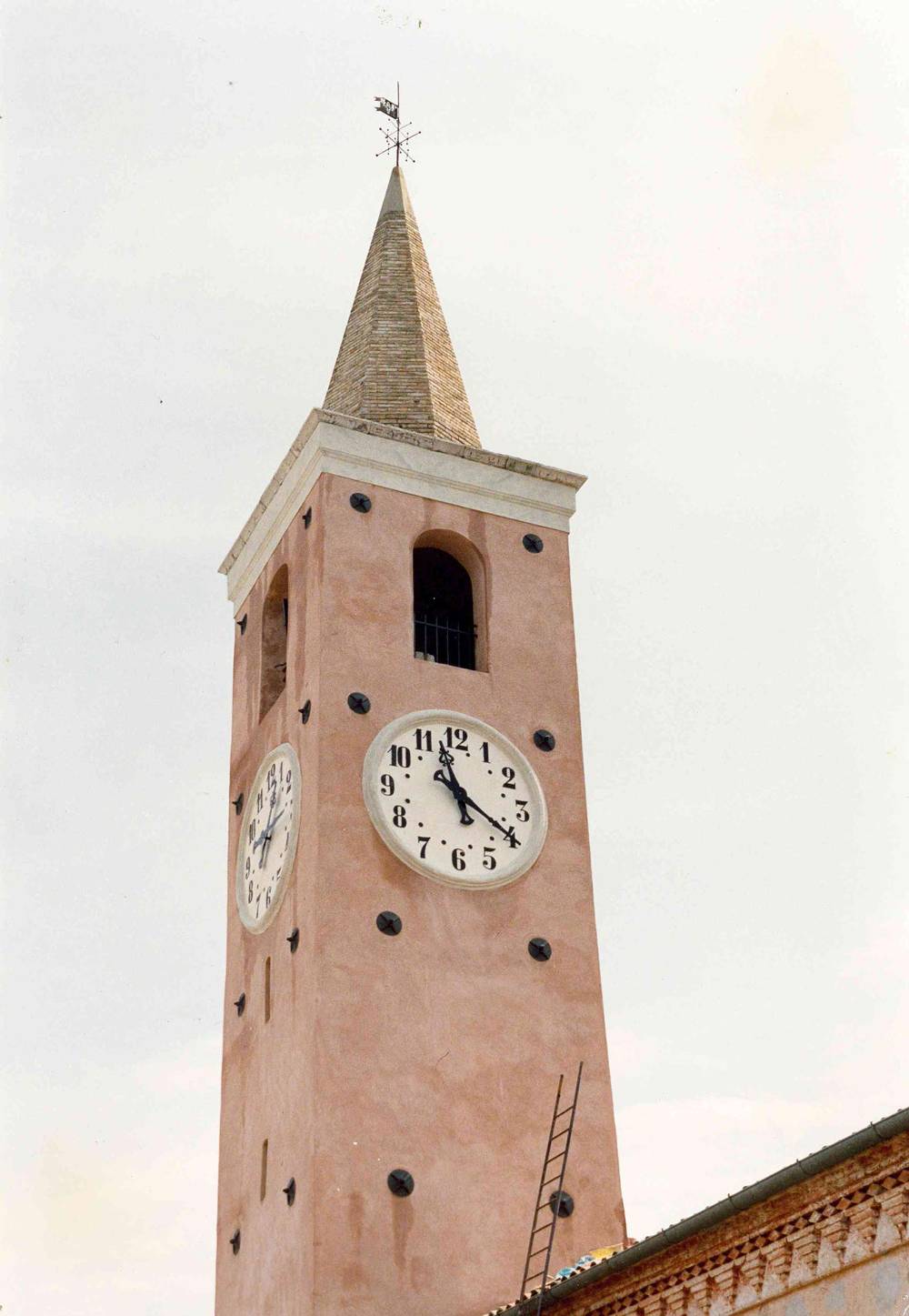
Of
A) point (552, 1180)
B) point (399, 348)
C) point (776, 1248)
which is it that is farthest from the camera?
point (399, 348)

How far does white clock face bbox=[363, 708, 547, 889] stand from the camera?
23.7 meters

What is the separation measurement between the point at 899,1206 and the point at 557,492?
13396 millimetres

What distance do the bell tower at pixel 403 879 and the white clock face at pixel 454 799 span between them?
3 centimetres

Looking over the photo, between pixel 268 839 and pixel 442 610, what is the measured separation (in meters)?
3.75

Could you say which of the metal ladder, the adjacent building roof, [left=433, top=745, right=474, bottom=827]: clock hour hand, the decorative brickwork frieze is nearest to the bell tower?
[left=433, top=745, right=474, bottom=827]: clock hour hand

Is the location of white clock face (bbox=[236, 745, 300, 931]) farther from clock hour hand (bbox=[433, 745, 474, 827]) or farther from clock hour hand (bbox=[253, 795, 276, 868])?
clock hour hand (bbox=[433, 745, 474, 827])

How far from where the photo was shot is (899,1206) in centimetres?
1519

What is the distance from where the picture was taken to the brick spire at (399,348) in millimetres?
27641

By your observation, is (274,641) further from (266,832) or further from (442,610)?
(266,832)

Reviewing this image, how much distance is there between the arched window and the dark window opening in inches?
67.4

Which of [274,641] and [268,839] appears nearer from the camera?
[268,839]

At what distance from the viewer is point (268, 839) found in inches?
981

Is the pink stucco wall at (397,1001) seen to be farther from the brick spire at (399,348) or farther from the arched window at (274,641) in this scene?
the brick spire at (399,348)

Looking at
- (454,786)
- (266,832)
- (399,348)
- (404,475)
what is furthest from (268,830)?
(399,348)
